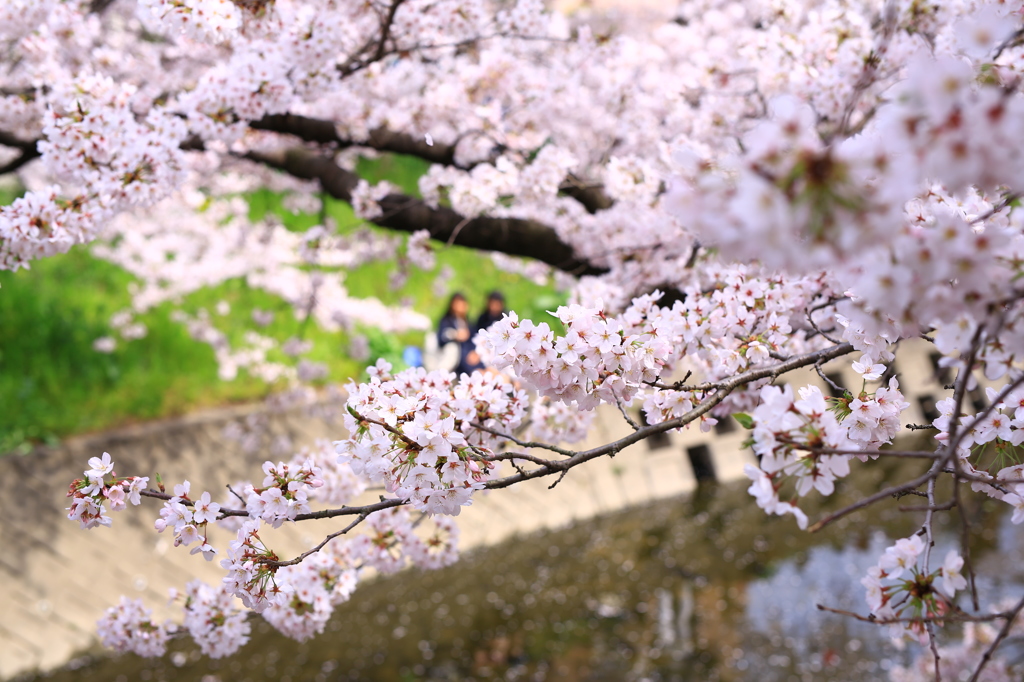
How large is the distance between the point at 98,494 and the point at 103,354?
18.1 ft

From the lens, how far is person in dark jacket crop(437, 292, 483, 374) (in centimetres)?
614

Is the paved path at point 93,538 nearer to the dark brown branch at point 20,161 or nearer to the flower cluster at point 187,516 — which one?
the dark brown branch at point 20,161

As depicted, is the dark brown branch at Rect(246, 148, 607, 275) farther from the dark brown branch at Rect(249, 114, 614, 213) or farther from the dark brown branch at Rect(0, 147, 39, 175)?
the dark brown branch at Rect(0, 147, 39, 175)

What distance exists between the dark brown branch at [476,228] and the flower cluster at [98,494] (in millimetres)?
1867

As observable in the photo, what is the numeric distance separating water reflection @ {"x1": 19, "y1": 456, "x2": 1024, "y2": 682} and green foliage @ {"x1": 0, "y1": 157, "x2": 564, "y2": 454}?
2.10 m

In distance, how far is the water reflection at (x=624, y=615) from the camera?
174 inches

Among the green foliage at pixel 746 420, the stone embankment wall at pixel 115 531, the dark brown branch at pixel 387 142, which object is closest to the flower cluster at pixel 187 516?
the green foliage at pixel 746 420

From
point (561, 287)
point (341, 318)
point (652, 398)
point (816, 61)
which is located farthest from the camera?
point (341, 318)

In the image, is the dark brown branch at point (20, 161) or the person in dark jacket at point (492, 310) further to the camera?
the person in dark jacket at point (492, 310)

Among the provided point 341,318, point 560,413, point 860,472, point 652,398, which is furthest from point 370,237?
point 860,472

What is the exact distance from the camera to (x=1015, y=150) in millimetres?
671

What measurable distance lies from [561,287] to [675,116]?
1.24 meters

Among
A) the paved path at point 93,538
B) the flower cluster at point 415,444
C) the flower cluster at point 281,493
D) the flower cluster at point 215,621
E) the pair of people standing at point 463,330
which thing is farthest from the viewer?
the pair of people standing at point 463,330

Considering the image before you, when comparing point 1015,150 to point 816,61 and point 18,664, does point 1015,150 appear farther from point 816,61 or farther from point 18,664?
point 18,664
